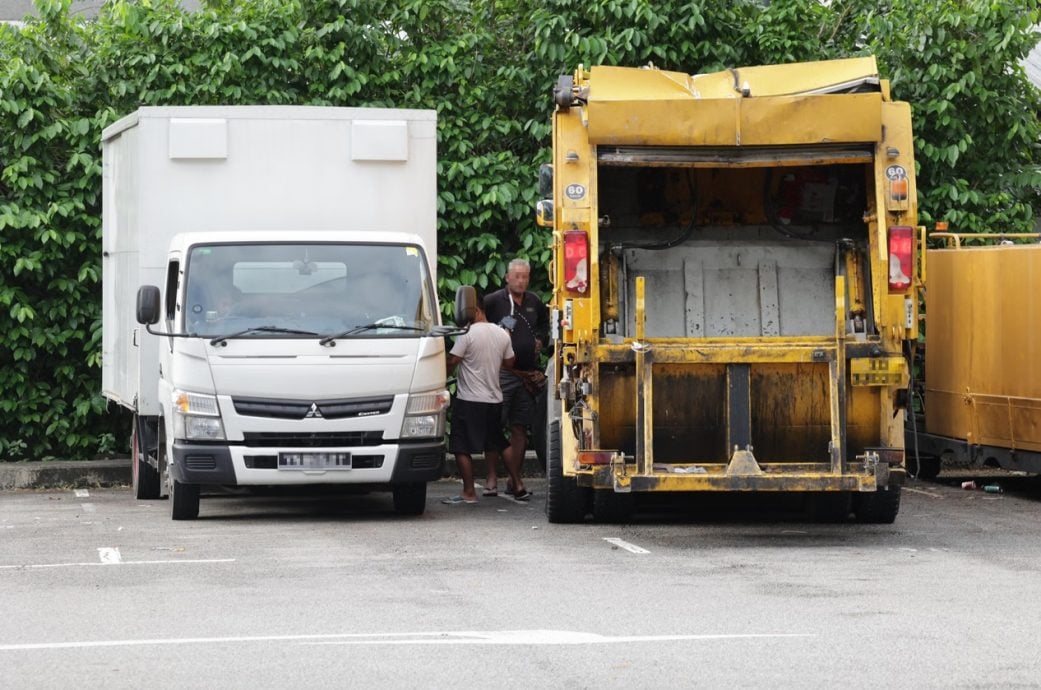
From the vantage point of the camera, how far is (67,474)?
58.0 feet

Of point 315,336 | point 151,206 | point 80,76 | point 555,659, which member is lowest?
point 555,659

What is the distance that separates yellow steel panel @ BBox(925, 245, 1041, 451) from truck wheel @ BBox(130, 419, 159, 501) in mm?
6687

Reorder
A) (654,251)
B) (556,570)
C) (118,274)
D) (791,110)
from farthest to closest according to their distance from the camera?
(118,274) → (654,251) → (791,110) → (556,570)

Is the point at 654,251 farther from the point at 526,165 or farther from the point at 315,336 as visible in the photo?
the point at 526,165

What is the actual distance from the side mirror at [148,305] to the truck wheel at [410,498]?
2.18 m

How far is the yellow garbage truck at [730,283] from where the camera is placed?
40.8 ft

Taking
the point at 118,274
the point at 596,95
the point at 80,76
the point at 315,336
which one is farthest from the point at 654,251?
the point at 80,76

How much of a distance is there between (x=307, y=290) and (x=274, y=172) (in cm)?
117

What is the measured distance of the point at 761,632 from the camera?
8508 mm

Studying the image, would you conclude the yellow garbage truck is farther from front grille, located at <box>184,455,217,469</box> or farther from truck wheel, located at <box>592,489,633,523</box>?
front grille, located at <box>184,455,217,469</box>

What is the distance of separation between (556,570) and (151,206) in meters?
5.43

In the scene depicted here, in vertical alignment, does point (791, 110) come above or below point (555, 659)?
above

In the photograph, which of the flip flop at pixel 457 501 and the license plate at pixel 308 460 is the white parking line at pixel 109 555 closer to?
the license plate at pixel 308 460

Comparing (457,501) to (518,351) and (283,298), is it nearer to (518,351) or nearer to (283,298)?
(518,351)
